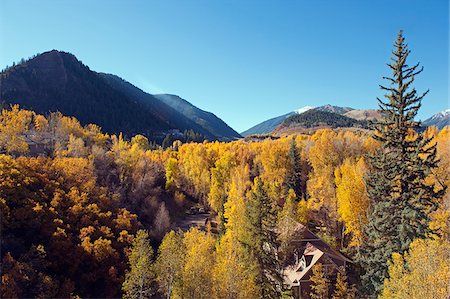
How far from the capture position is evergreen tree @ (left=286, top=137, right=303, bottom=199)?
2332 inches

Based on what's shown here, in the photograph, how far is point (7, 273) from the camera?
27109mm

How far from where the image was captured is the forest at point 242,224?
70.7ft

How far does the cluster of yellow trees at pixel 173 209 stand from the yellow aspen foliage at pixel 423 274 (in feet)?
0.28

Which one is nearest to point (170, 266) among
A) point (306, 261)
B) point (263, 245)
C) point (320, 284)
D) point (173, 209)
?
point (263, 245)

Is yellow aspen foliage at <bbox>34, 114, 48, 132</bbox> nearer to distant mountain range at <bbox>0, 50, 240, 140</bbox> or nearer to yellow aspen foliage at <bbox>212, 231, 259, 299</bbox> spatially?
yellow aspen foliage at <bbox>212, 231, 259, 299</bbox>

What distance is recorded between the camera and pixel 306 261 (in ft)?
115

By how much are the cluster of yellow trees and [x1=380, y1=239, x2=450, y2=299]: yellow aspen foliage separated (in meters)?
0.09

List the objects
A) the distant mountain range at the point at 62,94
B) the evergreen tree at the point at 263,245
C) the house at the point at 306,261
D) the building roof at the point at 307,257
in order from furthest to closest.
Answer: the distant mountain range at the point at 62,94 < the building roof at the point at 307,257 < the house at the point at 306,261 < the evergreen tree at the point at 263,245

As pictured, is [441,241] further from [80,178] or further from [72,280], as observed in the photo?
[80,178]

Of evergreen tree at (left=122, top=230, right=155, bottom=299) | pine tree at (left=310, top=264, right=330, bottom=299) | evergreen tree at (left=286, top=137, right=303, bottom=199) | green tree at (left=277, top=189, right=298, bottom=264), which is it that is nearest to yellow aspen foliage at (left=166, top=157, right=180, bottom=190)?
evergreen tree at (left=286, top=137, right=303, bottom=199)

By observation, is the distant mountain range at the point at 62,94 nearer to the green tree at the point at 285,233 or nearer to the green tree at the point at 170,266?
the green tree at the point at 170,266

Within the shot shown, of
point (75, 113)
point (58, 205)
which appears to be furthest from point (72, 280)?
point (75, 113)

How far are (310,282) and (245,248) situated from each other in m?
10.5

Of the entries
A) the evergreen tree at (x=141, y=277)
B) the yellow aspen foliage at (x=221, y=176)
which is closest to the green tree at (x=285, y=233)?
the evergreen tree at (x=141, y=277)
